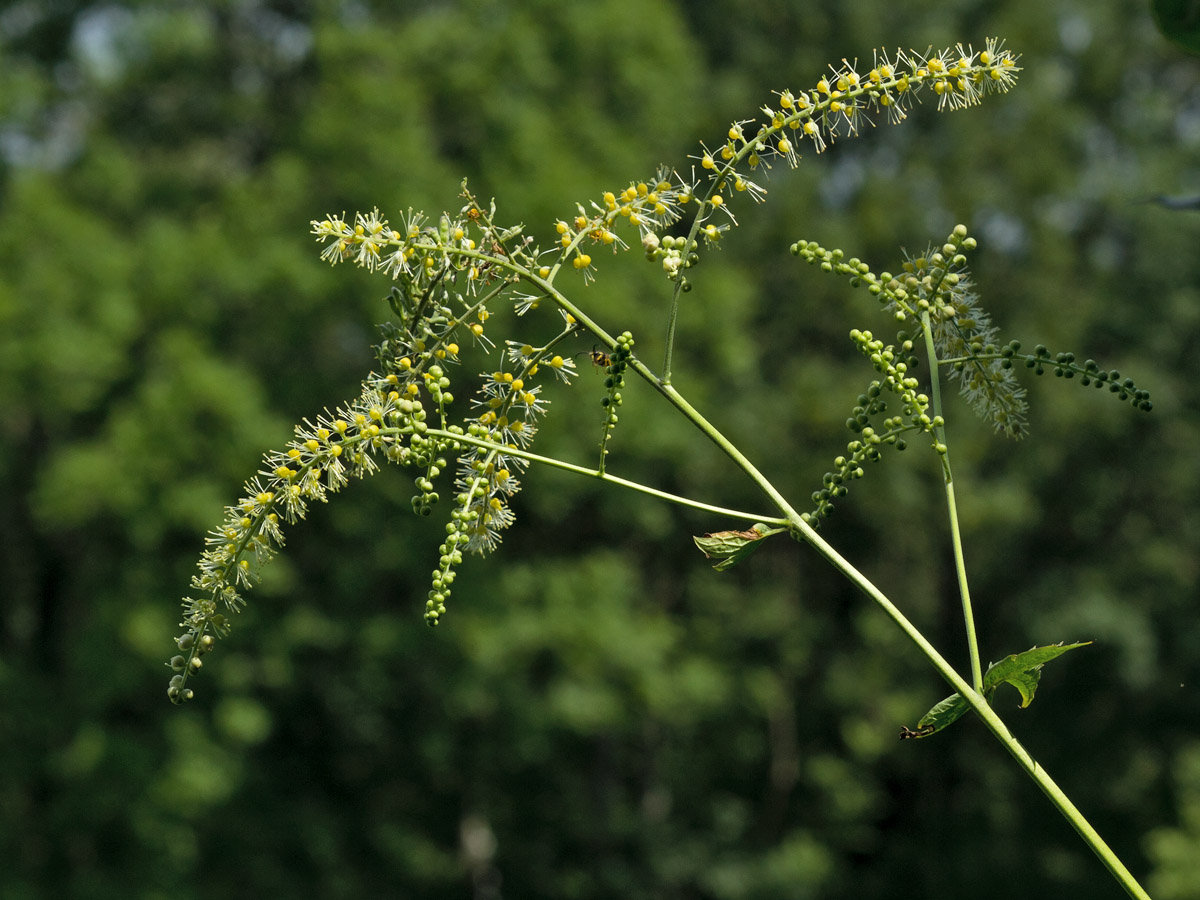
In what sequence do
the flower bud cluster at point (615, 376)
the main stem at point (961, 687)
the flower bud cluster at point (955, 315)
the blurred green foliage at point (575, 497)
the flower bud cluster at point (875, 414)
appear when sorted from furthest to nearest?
1. the blurred green foliage at point (575, 497)
2. the flower bud cluster at point (955, 315)
3. the flower bud cluster at point (875, 414)
4. the flower bud cluster at point (615, 376)
5. the main stem at point (961, 687)

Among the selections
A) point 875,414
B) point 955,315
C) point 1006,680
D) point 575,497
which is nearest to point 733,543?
point 875,414

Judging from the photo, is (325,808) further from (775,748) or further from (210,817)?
(775,748)

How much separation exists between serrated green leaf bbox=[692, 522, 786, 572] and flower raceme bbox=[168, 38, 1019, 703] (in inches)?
7.5

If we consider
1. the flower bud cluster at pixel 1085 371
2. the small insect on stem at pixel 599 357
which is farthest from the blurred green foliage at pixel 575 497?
the flower bud cluster at pixel 1085 371

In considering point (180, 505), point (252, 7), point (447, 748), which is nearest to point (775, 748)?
point (447, 748)

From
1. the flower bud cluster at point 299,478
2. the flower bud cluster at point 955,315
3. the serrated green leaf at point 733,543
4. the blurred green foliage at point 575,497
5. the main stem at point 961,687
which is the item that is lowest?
the main stem at point 961,687

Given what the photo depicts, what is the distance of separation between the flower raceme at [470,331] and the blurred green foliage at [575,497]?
1280cm

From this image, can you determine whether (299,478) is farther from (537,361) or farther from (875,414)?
(875,414)

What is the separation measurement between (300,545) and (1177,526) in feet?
43.2

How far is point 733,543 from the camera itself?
1491 mm

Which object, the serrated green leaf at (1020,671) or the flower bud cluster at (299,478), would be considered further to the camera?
the flower bud cluster at (299,478)

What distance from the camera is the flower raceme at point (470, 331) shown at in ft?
4.81

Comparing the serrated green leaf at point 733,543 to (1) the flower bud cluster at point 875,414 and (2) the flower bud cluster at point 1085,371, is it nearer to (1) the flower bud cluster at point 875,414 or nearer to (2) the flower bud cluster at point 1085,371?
(1) the flower bud cluster at point 875,414

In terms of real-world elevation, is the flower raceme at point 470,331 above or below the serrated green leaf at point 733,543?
above
